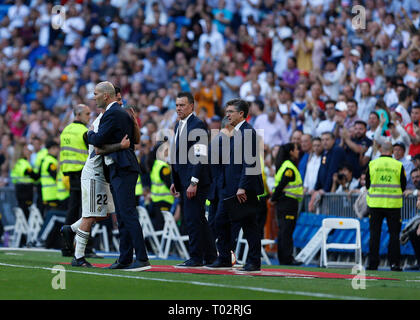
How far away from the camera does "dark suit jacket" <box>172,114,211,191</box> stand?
12.0 meters

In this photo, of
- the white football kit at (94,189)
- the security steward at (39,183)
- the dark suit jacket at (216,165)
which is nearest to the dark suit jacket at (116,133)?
the white football kit at (94,189)

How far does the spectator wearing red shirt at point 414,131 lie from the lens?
53.3 ft

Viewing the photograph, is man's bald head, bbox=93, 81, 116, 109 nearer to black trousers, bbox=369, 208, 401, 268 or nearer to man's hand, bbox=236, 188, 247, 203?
man's hand, bbox=236, 188, 247, 203

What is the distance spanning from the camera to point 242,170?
11.3m

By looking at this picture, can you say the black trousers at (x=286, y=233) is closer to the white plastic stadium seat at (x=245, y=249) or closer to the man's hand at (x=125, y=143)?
the white plastic stadium seat at (x=245, y=249)

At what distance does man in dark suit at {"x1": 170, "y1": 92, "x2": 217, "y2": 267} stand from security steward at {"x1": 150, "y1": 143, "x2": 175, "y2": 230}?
5.68 metres

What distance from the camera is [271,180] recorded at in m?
18.3

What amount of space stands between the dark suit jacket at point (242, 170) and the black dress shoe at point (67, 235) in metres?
2.43

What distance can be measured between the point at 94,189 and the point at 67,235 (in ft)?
5.63

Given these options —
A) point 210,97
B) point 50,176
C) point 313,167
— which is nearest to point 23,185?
point 50,176
